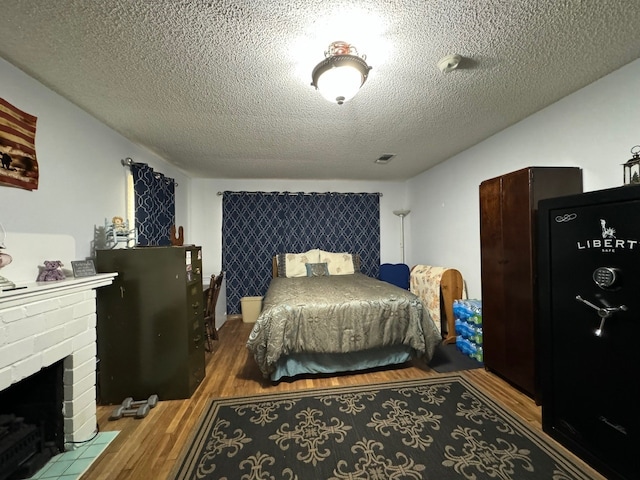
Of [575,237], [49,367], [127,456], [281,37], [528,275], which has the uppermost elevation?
[281,37]

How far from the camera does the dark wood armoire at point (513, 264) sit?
1921mm

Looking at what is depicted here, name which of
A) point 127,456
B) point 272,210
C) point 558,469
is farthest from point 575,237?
point 272,210

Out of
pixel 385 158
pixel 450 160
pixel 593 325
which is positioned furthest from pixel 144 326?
pixel 450 160

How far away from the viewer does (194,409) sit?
A: 75.8 inches

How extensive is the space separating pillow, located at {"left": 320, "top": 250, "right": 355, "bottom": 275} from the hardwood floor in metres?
1.81

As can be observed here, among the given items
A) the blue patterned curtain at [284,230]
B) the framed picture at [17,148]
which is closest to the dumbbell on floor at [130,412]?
the framed picture at [17,148]

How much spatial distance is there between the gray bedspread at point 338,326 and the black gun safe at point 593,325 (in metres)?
0.95

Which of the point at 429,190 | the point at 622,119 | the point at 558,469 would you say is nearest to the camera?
the point at 558,469

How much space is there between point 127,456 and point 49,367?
0.71 m

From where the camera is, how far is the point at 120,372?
6.60 ft

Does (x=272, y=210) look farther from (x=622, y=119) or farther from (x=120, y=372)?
(x=622, y=119)

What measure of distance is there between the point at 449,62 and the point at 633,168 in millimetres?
1349

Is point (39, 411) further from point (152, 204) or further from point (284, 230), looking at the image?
point (284, 230)

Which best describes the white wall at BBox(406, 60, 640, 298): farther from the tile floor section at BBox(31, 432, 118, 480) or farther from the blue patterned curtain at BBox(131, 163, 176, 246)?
the blue patterned curtain at BBox(131, 163, 176, 246)
